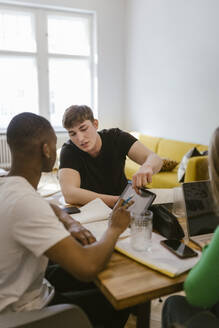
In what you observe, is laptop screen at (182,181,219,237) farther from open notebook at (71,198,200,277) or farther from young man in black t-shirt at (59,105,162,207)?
young man in black t-shirt at (59,105,162,207)

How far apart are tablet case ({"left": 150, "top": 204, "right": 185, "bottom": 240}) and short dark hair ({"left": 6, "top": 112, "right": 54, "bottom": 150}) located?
54 centimetres

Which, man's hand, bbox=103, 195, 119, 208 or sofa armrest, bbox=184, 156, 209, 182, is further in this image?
sofa armrest, bbox=184, 156, 209, 182

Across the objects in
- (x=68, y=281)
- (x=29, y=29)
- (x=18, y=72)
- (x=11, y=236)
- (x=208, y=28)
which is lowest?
(x=68, y=281)

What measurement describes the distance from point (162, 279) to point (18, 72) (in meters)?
5.38

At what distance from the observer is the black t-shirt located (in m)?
1.75

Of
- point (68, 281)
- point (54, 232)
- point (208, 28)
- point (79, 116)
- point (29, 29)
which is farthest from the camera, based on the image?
point (29, 29)

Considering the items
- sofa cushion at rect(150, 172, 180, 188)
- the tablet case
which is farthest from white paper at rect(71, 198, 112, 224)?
sofa cushion at rect(150, 172, 180, 188)

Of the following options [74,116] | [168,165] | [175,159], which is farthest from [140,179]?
[175,159]

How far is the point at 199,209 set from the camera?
1112mm

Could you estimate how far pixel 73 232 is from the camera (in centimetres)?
102

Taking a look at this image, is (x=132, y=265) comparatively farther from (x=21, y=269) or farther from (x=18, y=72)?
(x=18, y=72)

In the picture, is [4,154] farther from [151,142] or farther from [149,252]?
[149,252]

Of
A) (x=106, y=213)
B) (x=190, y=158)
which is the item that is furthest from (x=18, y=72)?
(x=106, y=213)

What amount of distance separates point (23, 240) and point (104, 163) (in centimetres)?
105
